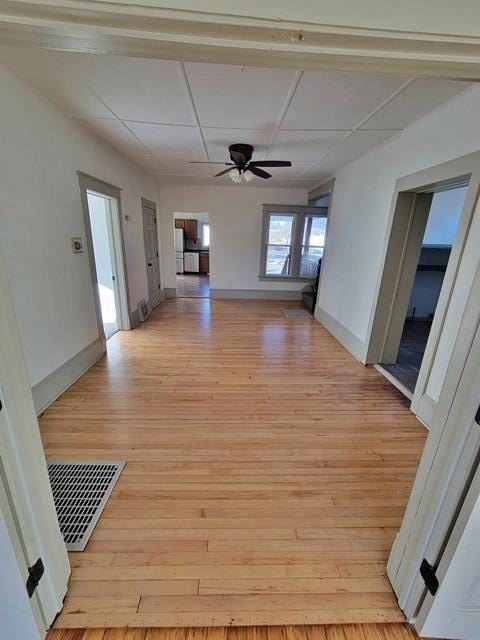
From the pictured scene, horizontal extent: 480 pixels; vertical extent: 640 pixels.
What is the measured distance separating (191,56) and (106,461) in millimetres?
2228

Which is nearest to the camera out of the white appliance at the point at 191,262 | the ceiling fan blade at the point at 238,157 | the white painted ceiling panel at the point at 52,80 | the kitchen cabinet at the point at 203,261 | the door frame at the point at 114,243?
the white painted ceiling panel at the point at 52,80

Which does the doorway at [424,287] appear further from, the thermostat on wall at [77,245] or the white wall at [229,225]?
the thermostat on wall at [77,245]

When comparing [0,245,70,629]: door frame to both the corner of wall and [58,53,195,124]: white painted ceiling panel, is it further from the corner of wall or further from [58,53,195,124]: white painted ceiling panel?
the corner of wall

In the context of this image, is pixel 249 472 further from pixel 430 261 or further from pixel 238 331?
pixel 430 261

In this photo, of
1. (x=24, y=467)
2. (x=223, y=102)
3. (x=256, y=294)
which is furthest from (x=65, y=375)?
(x=256, y=294)

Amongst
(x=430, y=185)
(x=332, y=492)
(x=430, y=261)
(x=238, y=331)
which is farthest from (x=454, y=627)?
(x=430, y=261)

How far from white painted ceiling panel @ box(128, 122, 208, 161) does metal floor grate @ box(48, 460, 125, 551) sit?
3.19 meters

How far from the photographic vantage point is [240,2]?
0.63 metres

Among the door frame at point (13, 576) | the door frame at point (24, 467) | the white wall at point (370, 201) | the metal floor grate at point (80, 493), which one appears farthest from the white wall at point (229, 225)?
the door frame at point (13, 576)

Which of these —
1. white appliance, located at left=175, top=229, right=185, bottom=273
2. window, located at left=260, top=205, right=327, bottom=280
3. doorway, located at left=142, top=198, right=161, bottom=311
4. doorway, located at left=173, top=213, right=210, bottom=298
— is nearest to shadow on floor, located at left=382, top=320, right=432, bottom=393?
window, located at left=260, top=205, right=327, bottom=280

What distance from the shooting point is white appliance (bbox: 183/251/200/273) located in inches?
396

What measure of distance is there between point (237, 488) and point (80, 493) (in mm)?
966

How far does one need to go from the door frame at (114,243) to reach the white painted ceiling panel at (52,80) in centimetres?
63

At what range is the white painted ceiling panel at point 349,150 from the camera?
2984 mm
